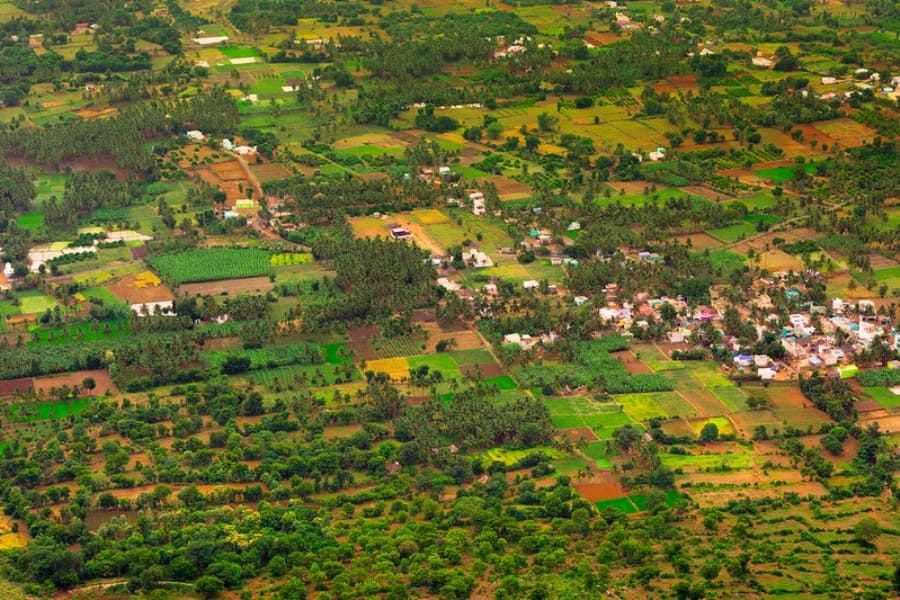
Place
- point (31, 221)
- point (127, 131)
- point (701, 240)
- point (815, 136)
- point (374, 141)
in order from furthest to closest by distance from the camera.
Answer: point (374, 141), point (815, 136), point (127, 131), point (31, 221), point (701, 240)

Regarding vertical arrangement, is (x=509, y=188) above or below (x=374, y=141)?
above

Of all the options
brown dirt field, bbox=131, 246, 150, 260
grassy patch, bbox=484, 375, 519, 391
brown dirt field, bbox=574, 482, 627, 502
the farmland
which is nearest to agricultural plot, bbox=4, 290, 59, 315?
the farmland

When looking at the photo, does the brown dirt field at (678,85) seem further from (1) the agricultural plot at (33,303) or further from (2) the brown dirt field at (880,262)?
(1) the agricultural plot at (33,303)

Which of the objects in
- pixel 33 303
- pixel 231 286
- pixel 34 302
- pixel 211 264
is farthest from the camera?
pixel 211 264

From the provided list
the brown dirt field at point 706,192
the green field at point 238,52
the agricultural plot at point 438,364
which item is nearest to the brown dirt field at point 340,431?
the agricultural plot at point 438,364

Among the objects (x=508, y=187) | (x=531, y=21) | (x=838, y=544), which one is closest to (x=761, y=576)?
(x=838, y=544)

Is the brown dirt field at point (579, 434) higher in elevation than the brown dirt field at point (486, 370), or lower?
higher

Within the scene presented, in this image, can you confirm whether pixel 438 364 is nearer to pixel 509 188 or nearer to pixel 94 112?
pixel 509 188

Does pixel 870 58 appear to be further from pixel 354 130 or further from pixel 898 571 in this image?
pixel 898 571

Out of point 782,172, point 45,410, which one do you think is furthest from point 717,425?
point 782,172
